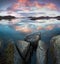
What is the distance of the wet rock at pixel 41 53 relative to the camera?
13.4ft

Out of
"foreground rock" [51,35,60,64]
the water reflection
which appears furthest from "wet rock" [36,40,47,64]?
the water reflection

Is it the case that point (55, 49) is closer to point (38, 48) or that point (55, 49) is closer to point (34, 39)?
point (38, 48)

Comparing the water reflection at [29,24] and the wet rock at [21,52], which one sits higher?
the water reflection at [29,24]

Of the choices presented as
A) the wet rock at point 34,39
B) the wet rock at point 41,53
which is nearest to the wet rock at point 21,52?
the wet rock at point 34,39

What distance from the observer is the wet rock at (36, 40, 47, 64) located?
408cm

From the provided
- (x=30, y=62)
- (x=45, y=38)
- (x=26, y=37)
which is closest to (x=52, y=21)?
(x=45, y=38)

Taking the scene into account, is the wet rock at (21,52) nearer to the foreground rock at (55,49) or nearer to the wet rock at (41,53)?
the wet rock at (41,53)

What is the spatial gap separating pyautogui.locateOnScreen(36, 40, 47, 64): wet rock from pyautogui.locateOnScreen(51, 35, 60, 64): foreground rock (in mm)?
191

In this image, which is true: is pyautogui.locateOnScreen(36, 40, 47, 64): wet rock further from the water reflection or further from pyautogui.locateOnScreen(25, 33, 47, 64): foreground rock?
the water reflection

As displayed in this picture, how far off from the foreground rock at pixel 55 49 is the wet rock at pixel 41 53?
0.63 feet

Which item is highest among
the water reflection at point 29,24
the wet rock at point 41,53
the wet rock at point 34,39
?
the water reflection at point 29,24

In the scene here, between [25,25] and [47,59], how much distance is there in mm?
935

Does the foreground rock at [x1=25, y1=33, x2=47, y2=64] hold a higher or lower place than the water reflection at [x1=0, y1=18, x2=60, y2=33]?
lower

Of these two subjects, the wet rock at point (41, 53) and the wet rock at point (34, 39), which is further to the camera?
the wet rock at point (34, 39)
